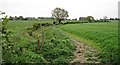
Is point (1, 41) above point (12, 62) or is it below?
above

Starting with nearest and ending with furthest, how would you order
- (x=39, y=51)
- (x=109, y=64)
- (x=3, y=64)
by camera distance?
1. (x=3, y=64)
2. (x=109, y=64)
3. (x=39, y=51)

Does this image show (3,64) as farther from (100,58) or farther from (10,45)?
(100,58)

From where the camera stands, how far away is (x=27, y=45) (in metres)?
20.8

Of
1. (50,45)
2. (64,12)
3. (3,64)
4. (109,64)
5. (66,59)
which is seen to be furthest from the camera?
(64,12)

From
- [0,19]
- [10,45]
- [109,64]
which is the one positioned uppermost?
[0,19]

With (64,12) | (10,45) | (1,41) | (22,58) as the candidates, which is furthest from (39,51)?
(64,12)

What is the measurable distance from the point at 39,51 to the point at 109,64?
5.02 meters

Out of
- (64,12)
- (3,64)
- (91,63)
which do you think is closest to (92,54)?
(91,63)

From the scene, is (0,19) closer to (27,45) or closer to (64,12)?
(27,45)

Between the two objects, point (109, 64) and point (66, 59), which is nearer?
point (109, 64)

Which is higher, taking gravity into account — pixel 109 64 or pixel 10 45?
pixel 10 45

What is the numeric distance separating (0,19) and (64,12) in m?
96.9

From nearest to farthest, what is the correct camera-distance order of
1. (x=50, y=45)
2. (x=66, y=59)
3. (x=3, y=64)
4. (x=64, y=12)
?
(x=3, y=64), (x=66, y=59), (x=50, y=45), (x=64, y=12)

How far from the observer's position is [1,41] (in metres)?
12.9
